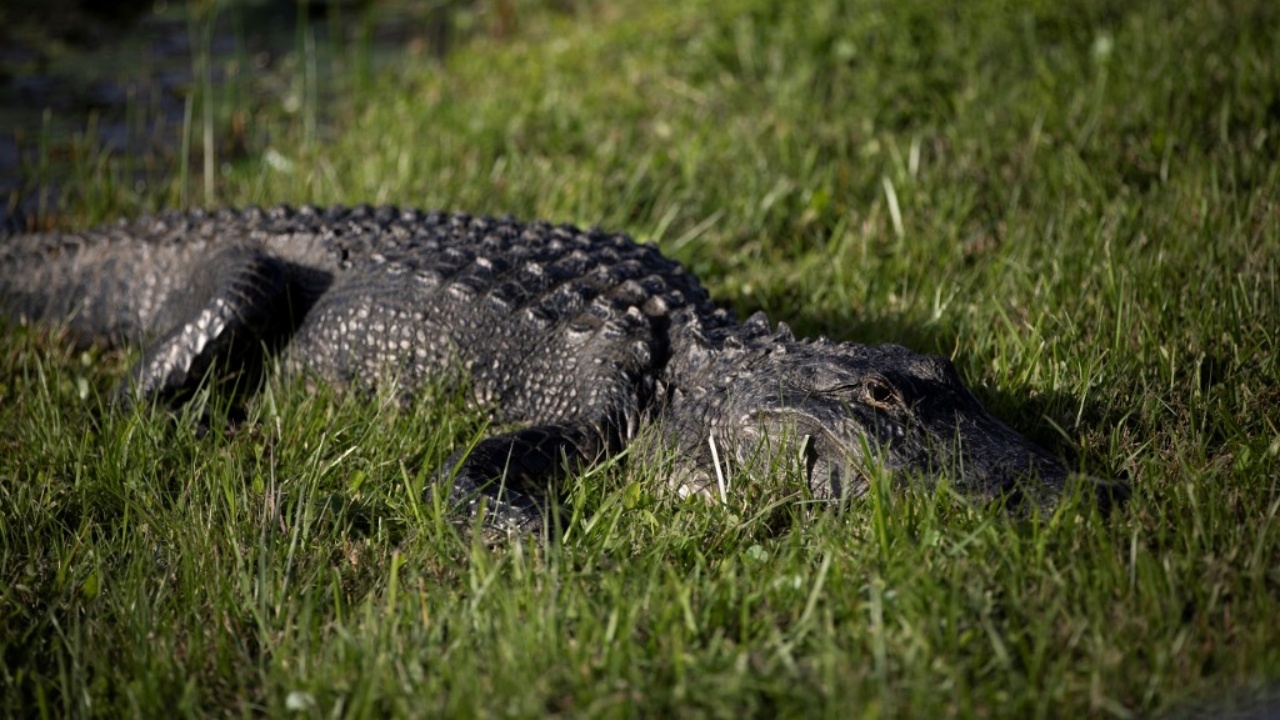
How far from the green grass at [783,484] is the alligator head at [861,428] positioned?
128 mm

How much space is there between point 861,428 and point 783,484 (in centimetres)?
26

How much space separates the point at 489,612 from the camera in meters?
2.60

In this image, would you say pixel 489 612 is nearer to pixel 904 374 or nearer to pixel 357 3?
pixel 904 374

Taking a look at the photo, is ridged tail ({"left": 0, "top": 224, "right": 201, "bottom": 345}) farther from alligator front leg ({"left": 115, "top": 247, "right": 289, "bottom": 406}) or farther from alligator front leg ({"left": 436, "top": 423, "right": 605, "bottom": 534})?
alligator front leg ({"left": 436, "top": 423, "right": 605, "bottom": 534})

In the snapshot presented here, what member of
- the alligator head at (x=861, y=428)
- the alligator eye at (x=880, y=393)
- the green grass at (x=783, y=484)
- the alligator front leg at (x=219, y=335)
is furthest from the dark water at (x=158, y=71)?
the alligator eye at (x=880, y=393)

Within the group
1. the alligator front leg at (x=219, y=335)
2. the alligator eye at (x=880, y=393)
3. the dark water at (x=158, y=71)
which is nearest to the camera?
the alligator eye at (x=880, y=393)

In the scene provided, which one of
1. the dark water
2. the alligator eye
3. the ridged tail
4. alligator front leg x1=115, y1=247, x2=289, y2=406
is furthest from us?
the dark water

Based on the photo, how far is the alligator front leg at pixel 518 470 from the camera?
3.23 meters

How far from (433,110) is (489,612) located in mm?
4941

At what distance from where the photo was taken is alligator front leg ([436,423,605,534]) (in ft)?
10.6

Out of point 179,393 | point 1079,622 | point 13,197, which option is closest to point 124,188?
point 13,197

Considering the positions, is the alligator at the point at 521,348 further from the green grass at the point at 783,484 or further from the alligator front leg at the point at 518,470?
the green grass at the point at 783,484

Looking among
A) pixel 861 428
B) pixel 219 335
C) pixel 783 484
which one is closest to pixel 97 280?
pixel 219 335

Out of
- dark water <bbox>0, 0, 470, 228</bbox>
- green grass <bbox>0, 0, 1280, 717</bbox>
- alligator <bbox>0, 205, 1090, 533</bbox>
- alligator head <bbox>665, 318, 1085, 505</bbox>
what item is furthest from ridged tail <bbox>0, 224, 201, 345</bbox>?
alligator head <bbox>665, 318, 1085, 505</bbox>
